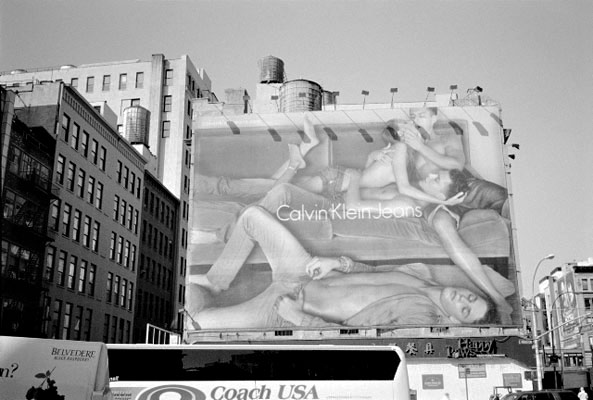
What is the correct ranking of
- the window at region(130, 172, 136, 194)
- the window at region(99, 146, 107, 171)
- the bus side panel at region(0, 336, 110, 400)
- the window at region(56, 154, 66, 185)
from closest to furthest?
the bus side panel at region(0, 336, 110, 400) < the window at region(56, 154, 66, 185) < the window at region(99, 146, 107, 171) < the window at region(130, 172, 136, 194)

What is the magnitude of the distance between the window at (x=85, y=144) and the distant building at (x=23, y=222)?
6.58 m

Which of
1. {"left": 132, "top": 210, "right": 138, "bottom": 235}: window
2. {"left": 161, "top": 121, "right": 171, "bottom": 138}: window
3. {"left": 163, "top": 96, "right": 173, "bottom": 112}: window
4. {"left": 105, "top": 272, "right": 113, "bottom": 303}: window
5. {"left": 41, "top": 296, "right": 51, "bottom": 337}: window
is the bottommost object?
{"left": 41, "top": 296, "right": 51, "bottom": 337}: window

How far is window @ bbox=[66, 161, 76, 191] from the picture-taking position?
183ft

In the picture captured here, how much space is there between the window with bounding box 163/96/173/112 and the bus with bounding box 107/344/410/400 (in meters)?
68.8

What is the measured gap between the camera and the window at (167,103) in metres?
89.4

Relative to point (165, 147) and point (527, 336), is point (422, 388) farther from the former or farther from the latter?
point (165, 147)

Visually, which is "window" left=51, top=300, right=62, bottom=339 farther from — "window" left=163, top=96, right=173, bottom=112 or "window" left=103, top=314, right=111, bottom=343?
"window" left=163, top=96, right=173, bottom=112

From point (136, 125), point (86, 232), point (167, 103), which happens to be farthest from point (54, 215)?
point (167, 103)

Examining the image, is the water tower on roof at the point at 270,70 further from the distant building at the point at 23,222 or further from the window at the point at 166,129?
the window at the point at 166,129

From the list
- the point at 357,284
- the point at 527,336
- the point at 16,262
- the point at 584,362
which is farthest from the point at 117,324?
the point at 584,362

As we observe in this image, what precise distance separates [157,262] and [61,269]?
2387cm

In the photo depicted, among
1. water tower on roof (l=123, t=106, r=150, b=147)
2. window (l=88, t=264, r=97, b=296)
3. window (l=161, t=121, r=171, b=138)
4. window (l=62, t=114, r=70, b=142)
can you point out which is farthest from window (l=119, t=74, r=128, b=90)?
window (l=88, t=264, r=97, b=296)

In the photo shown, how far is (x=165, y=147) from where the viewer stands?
88500 millimetres

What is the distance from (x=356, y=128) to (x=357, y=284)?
479 inches
